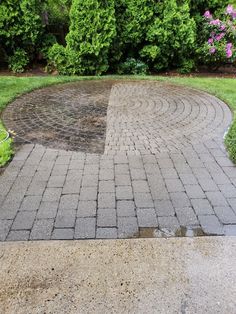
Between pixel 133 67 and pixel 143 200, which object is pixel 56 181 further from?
pixel 133 67

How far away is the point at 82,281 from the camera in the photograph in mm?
2045

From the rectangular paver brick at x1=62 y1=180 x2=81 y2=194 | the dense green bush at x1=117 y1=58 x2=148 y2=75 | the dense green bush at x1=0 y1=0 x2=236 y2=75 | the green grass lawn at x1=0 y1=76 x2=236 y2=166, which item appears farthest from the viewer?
the dense green bush at x1=117 y1=58 x2=148 y2=75

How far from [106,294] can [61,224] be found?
29.5 inches

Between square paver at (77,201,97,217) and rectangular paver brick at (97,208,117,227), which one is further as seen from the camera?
square paver at (77,201,97,217)

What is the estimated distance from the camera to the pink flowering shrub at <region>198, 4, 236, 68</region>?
23.9ft

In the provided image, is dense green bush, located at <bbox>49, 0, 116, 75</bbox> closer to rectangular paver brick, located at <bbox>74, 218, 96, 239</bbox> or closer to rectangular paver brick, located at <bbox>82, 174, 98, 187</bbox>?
rectangular paver brick, located at <bbox>82, 174, 98, 187</bbox>

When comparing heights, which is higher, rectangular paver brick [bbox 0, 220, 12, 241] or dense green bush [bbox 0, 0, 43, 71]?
dense green bush [bbox 0, 0, 43, 71]

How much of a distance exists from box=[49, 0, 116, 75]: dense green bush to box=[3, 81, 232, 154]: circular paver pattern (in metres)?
1.01

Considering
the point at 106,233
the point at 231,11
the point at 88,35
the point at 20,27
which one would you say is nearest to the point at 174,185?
the point at 106,233

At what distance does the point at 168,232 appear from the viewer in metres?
2.47

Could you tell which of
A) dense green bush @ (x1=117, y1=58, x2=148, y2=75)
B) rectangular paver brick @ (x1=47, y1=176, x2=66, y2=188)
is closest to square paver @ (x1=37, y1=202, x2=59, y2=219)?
rectangular paver brick @ (x1=47, y1=176, x2=66, y2=188)

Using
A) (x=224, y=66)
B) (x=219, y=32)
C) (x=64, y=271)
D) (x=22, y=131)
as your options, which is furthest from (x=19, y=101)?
(x=224, y=66)

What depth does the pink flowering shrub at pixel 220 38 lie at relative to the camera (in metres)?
7.28

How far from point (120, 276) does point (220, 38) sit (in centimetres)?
670
